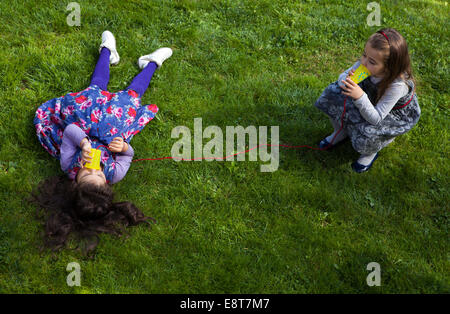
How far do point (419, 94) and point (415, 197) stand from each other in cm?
141

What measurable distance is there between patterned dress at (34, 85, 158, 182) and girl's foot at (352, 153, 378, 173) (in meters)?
1.92

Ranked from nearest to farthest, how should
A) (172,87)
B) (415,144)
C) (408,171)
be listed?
(408,171), (415,144), (172,87)

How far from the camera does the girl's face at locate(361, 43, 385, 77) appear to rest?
2609 mm

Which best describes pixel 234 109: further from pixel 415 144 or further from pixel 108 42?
pixel 415 144

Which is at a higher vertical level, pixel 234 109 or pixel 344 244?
pixel 234 109

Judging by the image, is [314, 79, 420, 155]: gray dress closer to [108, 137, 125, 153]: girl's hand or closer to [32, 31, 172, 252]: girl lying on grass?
[32, 31, 172, 252]: girl lying on grass

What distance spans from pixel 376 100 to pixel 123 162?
212 cm

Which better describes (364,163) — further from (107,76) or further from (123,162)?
(107,76)

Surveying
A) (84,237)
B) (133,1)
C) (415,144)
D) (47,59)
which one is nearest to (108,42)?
(47,59)

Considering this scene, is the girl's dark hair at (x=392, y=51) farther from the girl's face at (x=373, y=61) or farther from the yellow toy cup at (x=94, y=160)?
the yellow toy cup at (x=94, y=160)

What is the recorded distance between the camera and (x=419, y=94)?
3.87 metres

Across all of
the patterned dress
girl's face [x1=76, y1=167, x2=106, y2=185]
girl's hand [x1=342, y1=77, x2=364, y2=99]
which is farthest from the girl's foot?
girl's face [x1=76, y1=167, x2=106, y2=185]

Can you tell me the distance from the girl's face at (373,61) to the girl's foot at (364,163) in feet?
2.49
